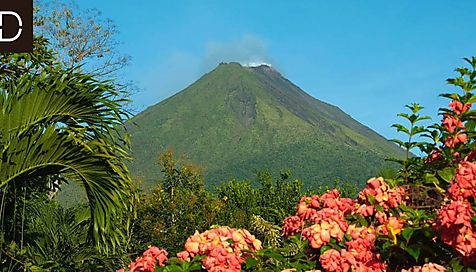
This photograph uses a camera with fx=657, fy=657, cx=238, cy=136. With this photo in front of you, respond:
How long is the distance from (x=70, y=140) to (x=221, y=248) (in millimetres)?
2368

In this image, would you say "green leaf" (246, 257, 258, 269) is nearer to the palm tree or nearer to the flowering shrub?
the flowering shrub

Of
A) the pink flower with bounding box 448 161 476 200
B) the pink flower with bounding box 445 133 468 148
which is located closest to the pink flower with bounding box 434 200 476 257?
the pink flower with bounding box 448 161 476 200

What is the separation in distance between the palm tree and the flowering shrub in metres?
1.95

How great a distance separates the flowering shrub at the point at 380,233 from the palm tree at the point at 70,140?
1.95m

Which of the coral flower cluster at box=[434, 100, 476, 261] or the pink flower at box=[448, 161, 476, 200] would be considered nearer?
the coral flower cluster at box=[434, 100, 476, 261]

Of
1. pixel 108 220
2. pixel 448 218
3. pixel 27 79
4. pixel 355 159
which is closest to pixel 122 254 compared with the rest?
pixel 108 220

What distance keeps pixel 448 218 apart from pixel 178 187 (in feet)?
45.9

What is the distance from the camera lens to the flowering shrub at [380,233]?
6.07 feet

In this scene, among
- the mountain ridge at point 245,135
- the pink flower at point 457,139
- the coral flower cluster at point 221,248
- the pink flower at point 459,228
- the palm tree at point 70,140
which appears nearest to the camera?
the pink flower at point 459,228

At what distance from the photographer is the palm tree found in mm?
4082

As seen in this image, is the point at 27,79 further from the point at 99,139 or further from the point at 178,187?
the point at 178,187

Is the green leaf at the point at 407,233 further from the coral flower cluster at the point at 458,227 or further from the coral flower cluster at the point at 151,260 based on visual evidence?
the coral flower cluster at the point at 151,260

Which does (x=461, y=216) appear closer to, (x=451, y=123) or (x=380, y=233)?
(x=380, y=233)

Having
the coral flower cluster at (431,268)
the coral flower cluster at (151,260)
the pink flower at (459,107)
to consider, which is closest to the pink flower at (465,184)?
the coral flower cluster at (431,268)
